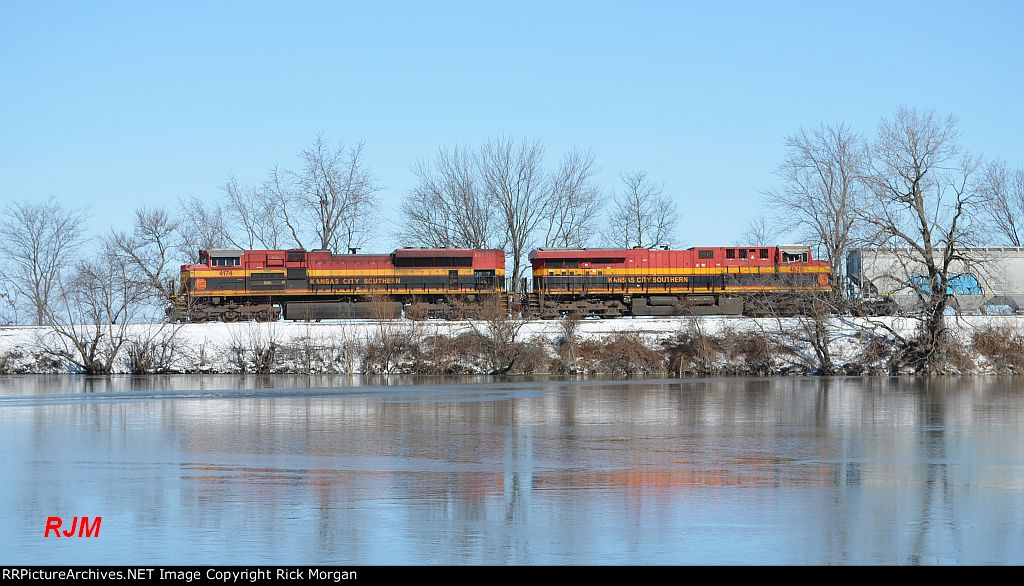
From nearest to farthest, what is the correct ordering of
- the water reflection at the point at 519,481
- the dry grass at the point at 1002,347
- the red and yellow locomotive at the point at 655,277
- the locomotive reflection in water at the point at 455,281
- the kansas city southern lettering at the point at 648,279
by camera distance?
1. the water reflection at the point at 519,481
2. the dry grass at the point at 1002,347
3. the red and yellow locomotive at the point at 655,277
4. the locomotive reflection in water at the point at 455,281
5. the kansas city southern lettering at the point at 648,279

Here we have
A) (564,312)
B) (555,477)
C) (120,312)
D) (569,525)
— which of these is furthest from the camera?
(564,312)

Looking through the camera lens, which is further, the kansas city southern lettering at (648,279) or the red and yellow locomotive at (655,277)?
the kansas city southern lettering at (648,279)

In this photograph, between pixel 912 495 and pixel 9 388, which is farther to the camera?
pixel 9 388

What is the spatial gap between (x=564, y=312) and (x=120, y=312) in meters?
19.9

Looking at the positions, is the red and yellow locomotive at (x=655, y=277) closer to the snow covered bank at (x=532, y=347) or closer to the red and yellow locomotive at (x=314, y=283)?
the red and yellow locomotive at (x=314, y=283)

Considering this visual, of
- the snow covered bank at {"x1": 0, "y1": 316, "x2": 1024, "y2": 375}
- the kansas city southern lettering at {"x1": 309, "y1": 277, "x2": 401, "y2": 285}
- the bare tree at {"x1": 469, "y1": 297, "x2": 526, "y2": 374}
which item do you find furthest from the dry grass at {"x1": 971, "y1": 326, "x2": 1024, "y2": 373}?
the kansas city southern lettering at {"x1": 309, "y1": 277, "x2": 401, "y2": 285}

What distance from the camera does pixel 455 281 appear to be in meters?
44.6

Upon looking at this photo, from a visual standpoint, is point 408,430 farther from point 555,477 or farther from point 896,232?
point 896,232

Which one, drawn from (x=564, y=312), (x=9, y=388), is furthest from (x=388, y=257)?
(x=9, y=388)

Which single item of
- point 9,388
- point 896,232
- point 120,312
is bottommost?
point 9,388

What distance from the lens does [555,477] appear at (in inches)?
483

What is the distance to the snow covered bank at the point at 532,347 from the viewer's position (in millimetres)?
38375

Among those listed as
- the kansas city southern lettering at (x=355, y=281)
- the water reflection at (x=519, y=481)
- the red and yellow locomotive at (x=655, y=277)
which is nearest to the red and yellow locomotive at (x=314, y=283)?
the kansas city southern lettering at (x=355, y=281)

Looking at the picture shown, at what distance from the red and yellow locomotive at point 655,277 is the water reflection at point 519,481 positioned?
2031cm
